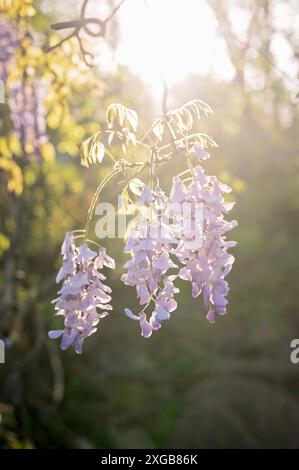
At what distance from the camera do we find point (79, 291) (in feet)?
7.30

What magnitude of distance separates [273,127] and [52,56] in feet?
31.7

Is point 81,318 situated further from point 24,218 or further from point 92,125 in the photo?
point 24,218

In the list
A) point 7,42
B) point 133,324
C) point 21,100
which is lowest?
point 133,324

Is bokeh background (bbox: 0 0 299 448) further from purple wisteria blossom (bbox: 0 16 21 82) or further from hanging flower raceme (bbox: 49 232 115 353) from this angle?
hanging flower raceme (bbox: 49 232 115 353)

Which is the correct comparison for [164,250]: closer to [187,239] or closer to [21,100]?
[187,239]

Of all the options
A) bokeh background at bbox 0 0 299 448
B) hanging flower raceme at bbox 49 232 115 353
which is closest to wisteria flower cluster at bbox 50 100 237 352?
hanging flower raceme at bbox 49 232 115 353

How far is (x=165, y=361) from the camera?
933 centimetres

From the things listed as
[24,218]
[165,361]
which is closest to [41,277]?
[24,218]

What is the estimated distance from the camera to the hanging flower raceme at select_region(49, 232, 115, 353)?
2221mm

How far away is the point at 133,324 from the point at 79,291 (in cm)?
→ 772

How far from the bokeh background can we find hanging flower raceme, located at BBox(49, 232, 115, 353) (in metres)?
2.73

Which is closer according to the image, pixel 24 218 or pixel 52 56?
pixel 52 56

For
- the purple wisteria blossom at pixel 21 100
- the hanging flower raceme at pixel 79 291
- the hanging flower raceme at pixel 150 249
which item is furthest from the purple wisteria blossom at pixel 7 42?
the hanging flower raceme at pixel 150 249

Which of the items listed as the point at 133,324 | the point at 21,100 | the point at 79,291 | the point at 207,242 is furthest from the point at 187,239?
the point at 133,324
